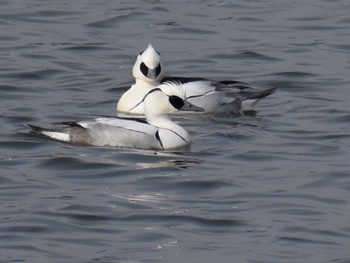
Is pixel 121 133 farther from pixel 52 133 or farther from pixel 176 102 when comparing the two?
pixel 176 102

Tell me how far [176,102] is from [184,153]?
87 cm

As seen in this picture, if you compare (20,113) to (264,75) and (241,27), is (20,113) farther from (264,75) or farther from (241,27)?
(241,27)

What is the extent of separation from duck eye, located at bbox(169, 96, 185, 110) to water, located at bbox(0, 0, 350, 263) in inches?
15.7

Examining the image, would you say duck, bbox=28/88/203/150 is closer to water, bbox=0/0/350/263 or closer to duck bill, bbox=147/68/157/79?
water, bbox=0/0/350/263

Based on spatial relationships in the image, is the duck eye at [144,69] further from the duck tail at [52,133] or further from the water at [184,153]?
the duck tail at [52,133]

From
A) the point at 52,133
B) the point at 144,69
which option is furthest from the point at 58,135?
the point at 144,69

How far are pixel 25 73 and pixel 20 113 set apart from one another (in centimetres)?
225

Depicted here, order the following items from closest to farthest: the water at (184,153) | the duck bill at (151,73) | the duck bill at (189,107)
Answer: the water at (184,153), the duck bill at (189,107), the duck bill at (151,73)

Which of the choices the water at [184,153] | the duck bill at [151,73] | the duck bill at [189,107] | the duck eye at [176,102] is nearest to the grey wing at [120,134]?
the water at [184,153]

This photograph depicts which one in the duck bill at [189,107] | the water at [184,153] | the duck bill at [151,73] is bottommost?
the water at [184,153]

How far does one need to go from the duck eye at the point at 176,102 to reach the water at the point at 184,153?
15.7 inches

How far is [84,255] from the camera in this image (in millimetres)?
11328

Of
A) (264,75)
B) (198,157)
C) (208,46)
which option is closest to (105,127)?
(198,157)

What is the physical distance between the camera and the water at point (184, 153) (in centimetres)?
1186
